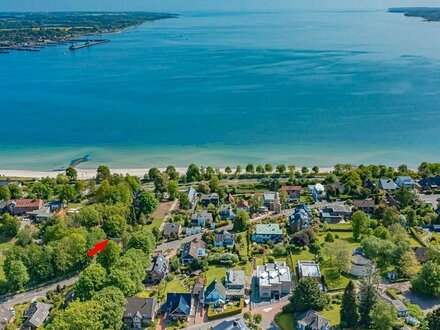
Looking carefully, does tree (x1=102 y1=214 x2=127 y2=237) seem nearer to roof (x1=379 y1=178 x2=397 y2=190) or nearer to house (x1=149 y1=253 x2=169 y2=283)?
house (x1=149 y1=253 x2=169 y2=283)

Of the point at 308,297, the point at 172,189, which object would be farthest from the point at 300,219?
the point at 172,189

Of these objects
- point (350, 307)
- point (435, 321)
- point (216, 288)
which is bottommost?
point (216, 288)

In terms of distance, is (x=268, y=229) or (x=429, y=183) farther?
(x=429, y=183)

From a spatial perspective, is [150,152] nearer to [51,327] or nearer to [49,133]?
[49,133]

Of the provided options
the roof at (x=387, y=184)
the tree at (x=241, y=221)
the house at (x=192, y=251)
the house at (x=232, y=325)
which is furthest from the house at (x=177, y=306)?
the roof at (x=387, y=184)

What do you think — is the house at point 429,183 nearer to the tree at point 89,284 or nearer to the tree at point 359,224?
the tree at point 359,224

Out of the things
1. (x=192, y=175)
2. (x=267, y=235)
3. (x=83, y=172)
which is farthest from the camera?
(x=83, y=172)

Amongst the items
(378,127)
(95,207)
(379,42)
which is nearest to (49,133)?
(95,207)

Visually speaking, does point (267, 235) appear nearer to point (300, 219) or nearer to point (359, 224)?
point (300, 219)
